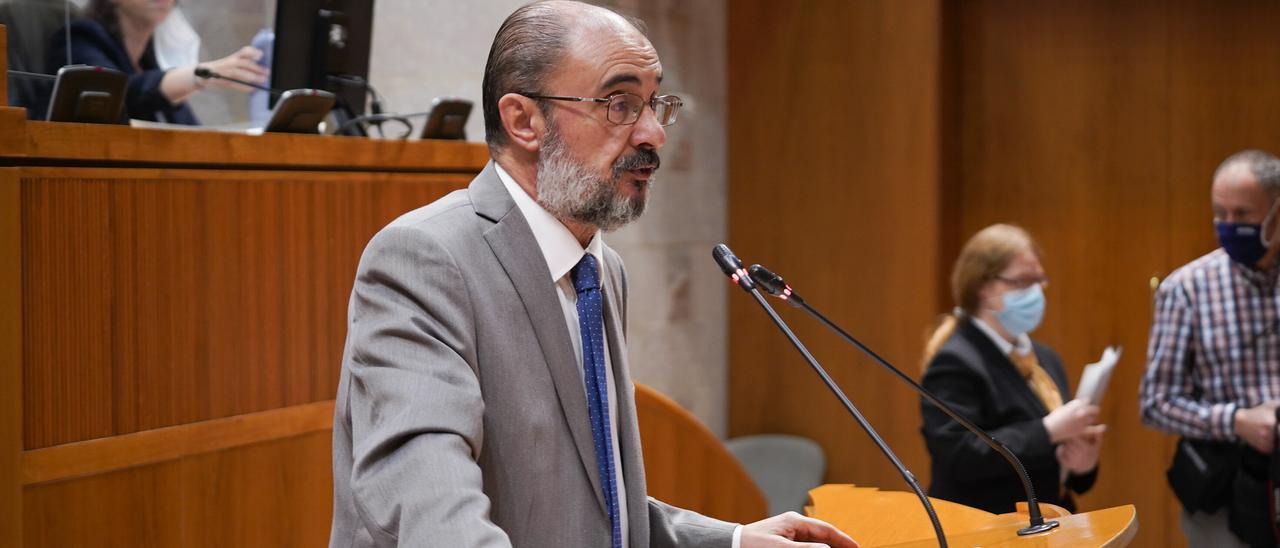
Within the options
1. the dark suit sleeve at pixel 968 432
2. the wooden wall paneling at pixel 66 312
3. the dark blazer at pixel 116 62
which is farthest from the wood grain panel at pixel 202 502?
the dark suit sleeve at pixel 968 432

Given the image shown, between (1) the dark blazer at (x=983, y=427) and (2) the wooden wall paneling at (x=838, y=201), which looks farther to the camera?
(2) the wooden wall paneling at (x=838, y=201)

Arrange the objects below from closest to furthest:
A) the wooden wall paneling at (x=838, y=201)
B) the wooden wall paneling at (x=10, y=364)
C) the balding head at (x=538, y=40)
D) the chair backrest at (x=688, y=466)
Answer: the balding head at (x=538, y=40), the wooden wall paneling at (x=10, y=364), the chair backrest at (x=688, y=466), the wooden wall paneling at (x=838, y=201)

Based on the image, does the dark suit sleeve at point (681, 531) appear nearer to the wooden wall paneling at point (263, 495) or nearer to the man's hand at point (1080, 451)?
the wooden wall paneling at point (263, 495)

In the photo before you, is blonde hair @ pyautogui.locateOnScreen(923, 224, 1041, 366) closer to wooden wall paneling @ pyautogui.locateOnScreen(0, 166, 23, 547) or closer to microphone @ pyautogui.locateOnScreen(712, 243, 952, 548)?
microphone @ pyautogui.locateOnScreen(712, 243, 952, 548)

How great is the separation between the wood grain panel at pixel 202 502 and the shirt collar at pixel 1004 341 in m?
1.86

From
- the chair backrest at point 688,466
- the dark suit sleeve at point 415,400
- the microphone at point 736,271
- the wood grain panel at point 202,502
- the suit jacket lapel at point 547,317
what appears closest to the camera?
the dark suit sleeve at point 415,400

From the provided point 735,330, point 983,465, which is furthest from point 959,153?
point 983,465

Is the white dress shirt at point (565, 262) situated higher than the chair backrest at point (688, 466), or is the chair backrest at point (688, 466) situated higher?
the white dress shirt at point (565, 262)

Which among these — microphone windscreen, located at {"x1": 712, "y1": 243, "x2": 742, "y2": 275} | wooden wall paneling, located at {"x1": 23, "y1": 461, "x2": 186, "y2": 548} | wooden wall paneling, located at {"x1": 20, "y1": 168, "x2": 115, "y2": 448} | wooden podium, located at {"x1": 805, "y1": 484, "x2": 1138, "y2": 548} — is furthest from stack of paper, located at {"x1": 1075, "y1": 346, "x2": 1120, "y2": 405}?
wooden wall paneling, located at {"x1": 20, "y1": 168, "x2": 115, "y2": 448}

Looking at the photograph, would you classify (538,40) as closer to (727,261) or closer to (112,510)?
(727,261)

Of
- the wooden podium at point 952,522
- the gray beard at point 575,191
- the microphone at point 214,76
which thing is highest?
the microphone at point 214,76

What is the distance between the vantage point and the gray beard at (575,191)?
67.5 inches

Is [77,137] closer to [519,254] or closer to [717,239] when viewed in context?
[519,254]

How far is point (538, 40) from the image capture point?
5.70ft
